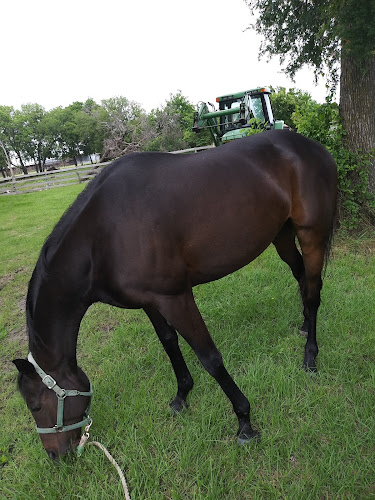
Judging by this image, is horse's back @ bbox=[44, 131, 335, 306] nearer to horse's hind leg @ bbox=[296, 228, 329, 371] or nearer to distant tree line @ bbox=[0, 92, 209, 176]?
horse's hind leg @ bbox=[296, 228, 329, 371]

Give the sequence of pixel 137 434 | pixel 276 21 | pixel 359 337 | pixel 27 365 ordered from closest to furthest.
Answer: pixel 27 365 < pixel 137 434 < pixel 359 337 < pixel 276 21

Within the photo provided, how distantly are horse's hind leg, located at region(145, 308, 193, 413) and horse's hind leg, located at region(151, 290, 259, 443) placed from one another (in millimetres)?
421

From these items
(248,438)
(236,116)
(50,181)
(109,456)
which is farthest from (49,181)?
(248,438)

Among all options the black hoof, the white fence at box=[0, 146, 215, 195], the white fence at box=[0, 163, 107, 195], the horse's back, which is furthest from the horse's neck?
the white fence at box=[0, 163, 107, 195]

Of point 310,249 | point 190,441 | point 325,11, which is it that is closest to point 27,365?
point 190,441

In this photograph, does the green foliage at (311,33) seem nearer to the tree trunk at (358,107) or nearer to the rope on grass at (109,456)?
the tree trunk at (358,107)

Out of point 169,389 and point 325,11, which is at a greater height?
point 325,11

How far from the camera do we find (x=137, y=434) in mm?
1989

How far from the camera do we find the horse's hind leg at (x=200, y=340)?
171 cm

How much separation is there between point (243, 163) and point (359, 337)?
175 centimetres

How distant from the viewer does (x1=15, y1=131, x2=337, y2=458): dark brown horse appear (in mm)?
1644

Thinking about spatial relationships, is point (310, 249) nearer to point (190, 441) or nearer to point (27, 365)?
point (190, 441)

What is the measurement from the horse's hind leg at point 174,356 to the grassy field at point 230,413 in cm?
7

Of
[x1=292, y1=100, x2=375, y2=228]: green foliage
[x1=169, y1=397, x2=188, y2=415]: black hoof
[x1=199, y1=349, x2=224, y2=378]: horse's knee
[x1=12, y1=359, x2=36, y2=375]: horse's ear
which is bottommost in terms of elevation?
[x1=169, y1=397, x2=188, y2=415]: black hoof
